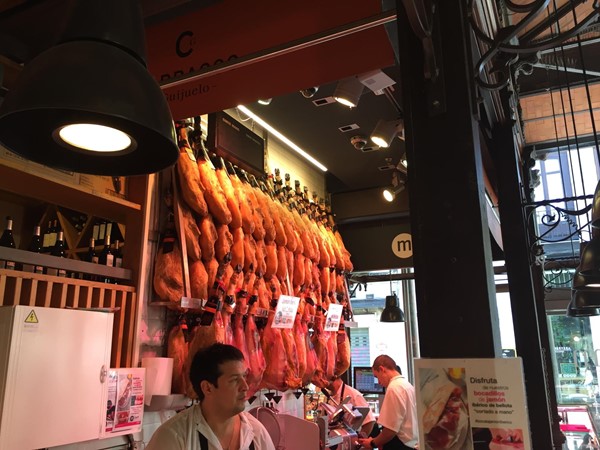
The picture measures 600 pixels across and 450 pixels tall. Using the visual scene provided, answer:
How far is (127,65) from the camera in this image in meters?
1.51

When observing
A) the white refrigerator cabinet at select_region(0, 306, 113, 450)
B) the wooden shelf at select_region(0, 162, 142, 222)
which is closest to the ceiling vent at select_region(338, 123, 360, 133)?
the wooden shelf at select_region(0, 162, 142, 222)

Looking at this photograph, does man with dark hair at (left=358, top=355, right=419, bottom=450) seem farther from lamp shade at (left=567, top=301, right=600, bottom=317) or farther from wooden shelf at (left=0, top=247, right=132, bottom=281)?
wooden shelf at (left=0, top=247, right=132, bottom=281)

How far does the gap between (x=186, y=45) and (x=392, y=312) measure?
6.86 m

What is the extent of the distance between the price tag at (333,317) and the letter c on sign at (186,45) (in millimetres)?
3962

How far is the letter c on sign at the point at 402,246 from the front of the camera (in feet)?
23.8

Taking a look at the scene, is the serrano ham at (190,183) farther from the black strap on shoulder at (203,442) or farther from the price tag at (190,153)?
the black strap on shoulder at (203,442)

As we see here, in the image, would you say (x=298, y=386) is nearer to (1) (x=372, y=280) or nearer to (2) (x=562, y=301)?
(1) (x=372, y=280)

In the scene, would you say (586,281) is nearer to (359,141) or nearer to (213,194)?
(213,194)

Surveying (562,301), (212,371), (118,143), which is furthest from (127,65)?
(562,301)

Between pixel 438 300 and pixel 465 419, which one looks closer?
pixel 465 419

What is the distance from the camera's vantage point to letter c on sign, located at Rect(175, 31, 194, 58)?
9.27ft

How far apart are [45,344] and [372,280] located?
6045mm

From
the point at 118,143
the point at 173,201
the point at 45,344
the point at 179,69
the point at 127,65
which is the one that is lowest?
the point at 45,344

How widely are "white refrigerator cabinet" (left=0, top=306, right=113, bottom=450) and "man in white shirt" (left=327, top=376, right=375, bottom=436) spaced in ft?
12.2
